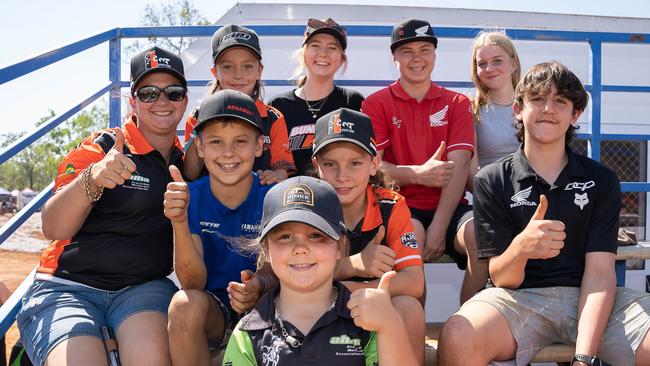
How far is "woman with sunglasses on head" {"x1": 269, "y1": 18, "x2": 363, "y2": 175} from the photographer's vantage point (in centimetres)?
366

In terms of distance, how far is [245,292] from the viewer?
2.20 meters

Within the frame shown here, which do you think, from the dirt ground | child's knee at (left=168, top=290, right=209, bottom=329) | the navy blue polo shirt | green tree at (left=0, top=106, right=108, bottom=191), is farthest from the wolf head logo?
green tree at (left=0, top=106, right=108, bottom=191)

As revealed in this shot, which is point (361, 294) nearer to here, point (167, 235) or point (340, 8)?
point (167, 235)

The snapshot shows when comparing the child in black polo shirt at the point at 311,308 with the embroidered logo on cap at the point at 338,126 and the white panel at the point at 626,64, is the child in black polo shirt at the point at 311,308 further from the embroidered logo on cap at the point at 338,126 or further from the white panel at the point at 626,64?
the white panel at the point at 626,64

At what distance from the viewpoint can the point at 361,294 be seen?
1.95 meters

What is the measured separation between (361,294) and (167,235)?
117cm

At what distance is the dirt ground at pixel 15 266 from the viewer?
11998mm

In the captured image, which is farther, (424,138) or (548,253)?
(424,138)

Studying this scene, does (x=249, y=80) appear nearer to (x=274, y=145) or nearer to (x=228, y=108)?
(x=274, y=145)

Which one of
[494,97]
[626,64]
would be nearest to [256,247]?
[494,97]

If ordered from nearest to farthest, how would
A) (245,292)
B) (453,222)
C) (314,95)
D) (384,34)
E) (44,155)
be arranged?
(245,292) < (453,222) < (314,95) < (384,34) < (44,155)

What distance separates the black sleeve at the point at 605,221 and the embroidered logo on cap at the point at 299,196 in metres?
1.34

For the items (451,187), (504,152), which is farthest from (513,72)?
(451,187)

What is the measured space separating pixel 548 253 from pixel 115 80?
10.5 ft
